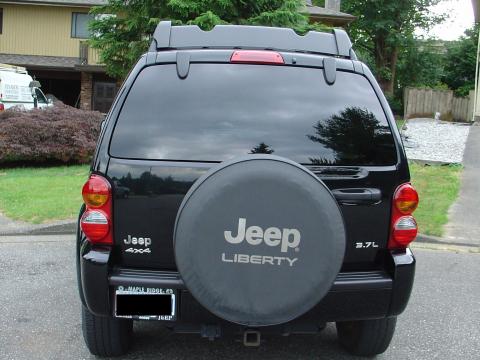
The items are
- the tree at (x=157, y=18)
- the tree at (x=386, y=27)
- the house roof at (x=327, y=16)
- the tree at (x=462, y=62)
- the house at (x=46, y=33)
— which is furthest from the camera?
the tree at (x=462, y=62)

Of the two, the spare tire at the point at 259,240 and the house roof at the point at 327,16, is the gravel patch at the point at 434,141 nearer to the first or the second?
the house roof at the point at 327,16

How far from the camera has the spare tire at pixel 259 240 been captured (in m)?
2.63

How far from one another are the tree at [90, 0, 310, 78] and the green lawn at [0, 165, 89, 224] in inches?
104

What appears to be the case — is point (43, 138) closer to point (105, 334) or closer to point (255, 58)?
point (105, 334)

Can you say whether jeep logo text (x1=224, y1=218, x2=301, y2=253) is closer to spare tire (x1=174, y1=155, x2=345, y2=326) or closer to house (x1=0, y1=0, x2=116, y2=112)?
spare tire (x1=174, y1=155, x2=345, y2=326)

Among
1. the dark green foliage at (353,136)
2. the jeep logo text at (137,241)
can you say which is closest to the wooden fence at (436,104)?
the dark green foliage at (353,136)

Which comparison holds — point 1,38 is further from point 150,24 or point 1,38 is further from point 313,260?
point 313,260

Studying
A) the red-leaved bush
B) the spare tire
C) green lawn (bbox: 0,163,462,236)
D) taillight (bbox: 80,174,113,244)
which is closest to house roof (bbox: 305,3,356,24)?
green lawn (bbox: 0,163,462,236)

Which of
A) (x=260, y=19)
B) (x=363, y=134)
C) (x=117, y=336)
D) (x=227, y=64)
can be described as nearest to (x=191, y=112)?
(x=227, y=64)

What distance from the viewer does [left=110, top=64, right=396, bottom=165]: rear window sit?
2980 mm

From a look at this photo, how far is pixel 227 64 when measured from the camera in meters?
3.15

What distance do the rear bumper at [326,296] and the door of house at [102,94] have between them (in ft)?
76.2

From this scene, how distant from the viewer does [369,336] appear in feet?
11.7

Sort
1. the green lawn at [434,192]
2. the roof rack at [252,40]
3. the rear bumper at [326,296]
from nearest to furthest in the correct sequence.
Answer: the rear bumper at [326,296], the roof rack at [252,40], the green lawn at [434,192]
